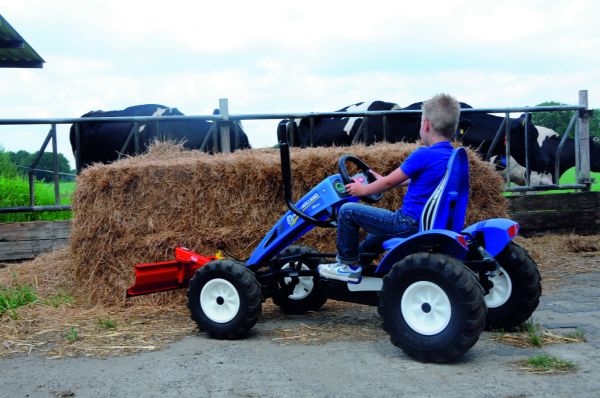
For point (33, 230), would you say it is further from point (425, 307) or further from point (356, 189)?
point (425, 307)

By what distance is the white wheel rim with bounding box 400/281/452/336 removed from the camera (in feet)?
14.3

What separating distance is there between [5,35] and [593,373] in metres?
9.67

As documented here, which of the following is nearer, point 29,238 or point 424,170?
point 424,170

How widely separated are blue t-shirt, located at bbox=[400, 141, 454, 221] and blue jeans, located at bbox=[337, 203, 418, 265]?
0.27ft

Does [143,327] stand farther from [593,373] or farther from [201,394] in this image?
[593,373]

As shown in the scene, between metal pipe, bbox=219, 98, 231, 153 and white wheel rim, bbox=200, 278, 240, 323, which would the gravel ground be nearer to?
white wheel rim, bbox=200, 278, 240, 323

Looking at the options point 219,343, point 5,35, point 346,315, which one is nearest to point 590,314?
point 346,315

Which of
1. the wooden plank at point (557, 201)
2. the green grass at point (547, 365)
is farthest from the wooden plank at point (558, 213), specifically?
the green grass at point (547, 365)

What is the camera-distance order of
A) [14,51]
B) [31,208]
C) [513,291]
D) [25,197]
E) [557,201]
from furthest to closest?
[14,51] → [25,197] → [557,201] → [31,208] → [513,291]

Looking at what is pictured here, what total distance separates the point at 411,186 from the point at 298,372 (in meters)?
1.44

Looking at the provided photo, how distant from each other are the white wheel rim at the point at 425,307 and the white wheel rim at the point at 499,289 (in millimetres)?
811

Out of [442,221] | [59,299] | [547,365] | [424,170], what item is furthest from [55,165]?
[547,365]

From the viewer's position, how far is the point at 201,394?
3.85 metres

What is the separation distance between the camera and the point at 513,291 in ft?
16.4
